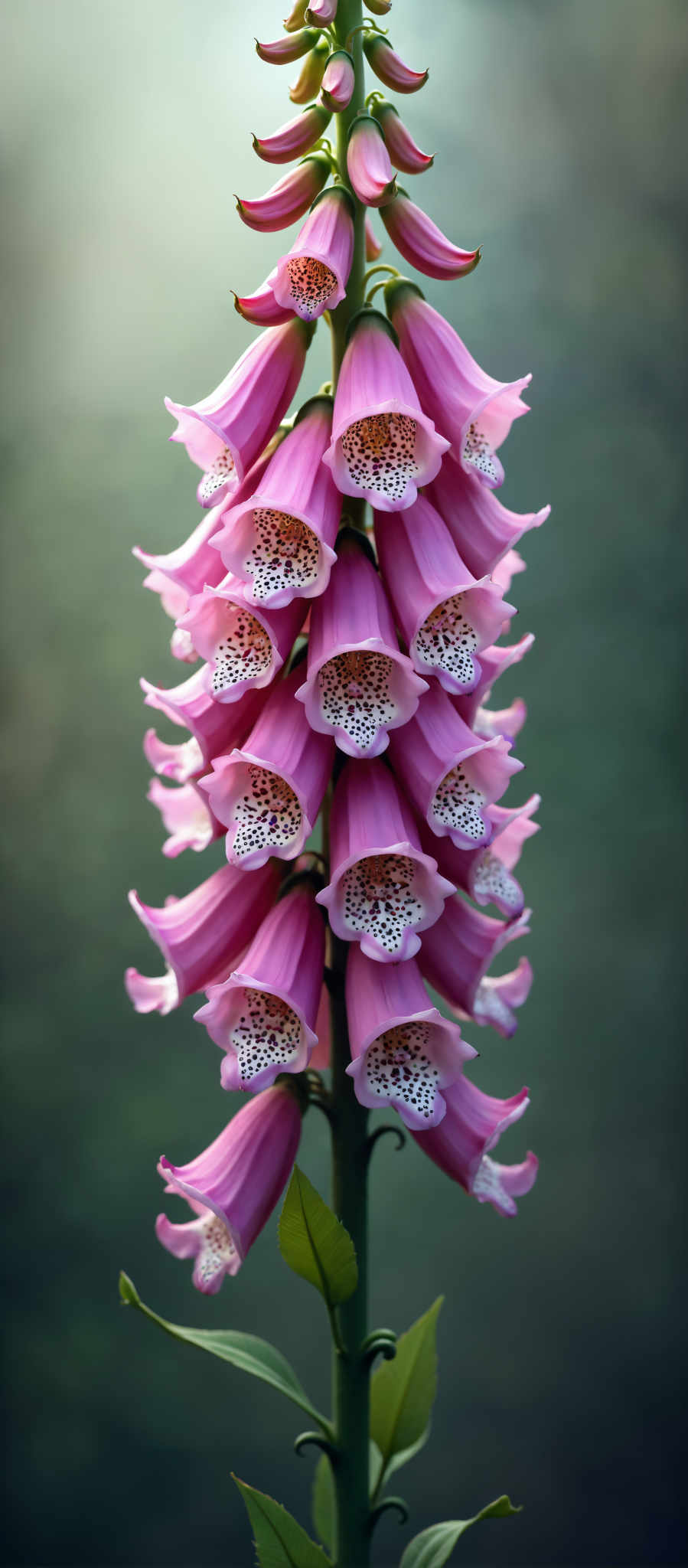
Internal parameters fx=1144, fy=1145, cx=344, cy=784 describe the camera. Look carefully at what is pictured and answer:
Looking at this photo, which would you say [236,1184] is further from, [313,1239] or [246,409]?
[246,409]

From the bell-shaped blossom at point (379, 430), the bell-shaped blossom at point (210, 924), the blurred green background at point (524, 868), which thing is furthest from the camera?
the blurred green background at point (524, 868)

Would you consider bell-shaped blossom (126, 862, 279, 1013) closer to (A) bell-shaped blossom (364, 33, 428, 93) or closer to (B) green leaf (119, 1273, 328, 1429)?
(B) green leaf (119, 1273, 328, 1429)

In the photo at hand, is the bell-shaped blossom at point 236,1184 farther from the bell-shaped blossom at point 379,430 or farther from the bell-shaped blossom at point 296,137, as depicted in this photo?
the bell-shaped blossom at point 296,137

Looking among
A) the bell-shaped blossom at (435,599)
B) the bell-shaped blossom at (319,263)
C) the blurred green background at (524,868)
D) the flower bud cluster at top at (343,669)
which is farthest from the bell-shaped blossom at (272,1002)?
the blurred green background at (524,868)

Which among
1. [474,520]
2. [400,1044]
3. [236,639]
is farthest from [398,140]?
[400,1044]

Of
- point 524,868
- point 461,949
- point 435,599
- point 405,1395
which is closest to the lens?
point 435,599

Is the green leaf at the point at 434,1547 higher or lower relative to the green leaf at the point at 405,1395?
lower

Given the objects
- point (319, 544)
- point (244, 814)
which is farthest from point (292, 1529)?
point (319, 544)

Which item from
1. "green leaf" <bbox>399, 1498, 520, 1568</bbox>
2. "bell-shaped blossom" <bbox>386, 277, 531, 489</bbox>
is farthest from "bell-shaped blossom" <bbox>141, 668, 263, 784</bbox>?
"green leaf" <bbox>399, 1498, 520, 1568</bbox>
